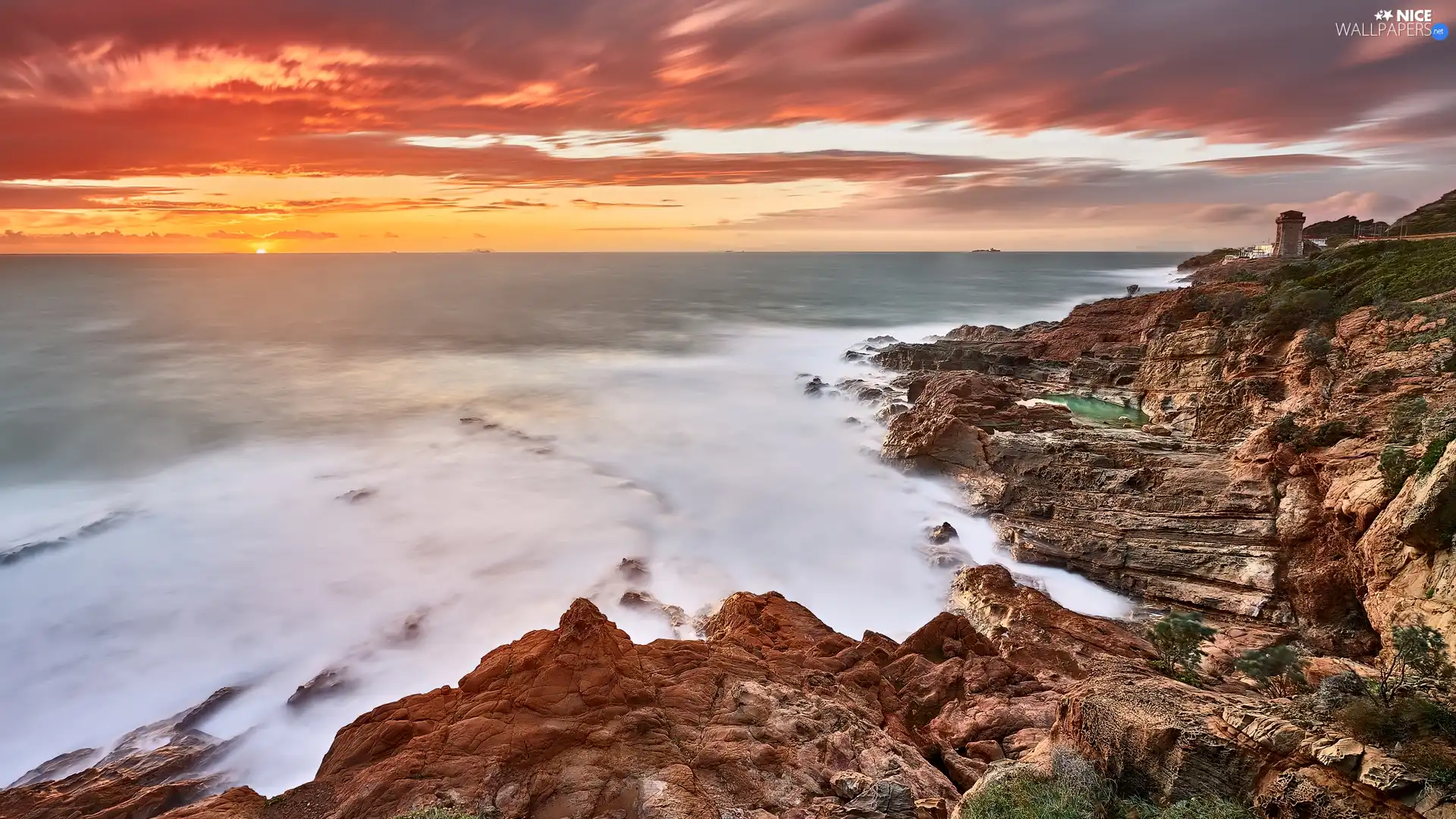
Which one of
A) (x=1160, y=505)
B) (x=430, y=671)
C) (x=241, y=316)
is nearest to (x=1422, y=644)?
(x=1160, y=505)

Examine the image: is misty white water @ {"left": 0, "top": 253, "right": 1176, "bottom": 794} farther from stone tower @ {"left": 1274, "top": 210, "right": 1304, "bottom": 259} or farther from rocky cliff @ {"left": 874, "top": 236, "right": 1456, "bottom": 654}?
stone tower @ {"left": 1274, "top": 210, "right": 1304, "bottom": 259}

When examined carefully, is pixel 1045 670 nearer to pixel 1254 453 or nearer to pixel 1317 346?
pixel 1254 453

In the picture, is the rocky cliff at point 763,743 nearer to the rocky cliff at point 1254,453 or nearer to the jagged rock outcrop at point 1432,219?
the rocky cliff at point 1254,453

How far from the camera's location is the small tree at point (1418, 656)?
1020cm

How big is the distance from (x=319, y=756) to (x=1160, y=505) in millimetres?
24068

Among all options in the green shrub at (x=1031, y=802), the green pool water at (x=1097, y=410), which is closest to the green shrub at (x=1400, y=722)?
the green shrub at (x=1031, y=802)

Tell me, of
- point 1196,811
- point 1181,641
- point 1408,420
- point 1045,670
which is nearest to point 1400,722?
point 1196,811

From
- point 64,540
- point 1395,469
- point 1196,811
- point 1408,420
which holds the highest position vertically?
point 1408,420

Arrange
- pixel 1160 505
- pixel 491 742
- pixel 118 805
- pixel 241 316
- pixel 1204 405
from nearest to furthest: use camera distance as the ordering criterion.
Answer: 1. pixel 491 742
2. pixel 118 805
3. pixel 1160 505
4. pixel 1204 405
5. pixel 241 316

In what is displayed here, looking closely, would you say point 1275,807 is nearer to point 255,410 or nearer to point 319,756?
point 319,756

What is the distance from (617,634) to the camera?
45.5 ft

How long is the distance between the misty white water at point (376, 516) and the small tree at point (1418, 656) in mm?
8040

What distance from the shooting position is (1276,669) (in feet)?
41.3

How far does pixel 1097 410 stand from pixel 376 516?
34.4 metres
